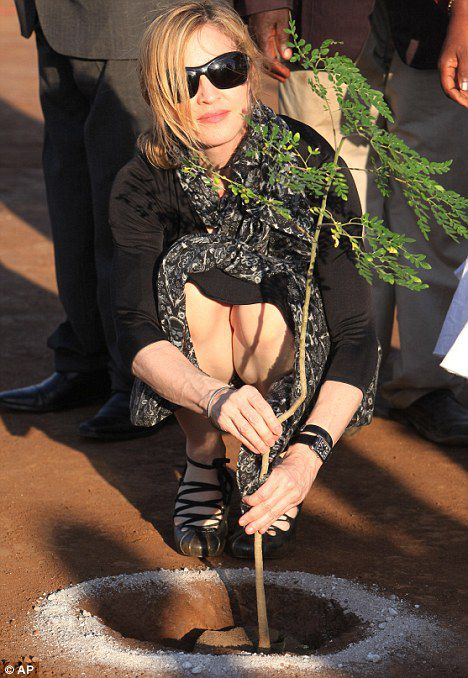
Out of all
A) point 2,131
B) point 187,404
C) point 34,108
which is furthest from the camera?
point 34,108

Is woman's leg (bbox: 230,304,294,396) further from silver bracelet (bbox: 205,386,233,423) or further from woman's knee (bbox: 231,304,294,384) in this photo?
silver bracelet (bbox: 205,386,233,423)

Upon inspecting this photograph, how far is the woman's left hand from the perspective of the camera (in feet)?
8.01

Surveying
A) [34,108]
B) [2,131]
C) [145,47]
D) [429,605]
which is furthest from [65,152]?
[34,108]

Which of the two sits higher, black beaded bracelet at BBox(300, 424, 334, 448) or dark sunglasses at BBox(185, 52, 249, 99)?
dark sunglasses at BBox(185, 52, 249, 99)

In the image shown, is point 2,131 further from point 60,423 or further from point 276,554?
point 276,554

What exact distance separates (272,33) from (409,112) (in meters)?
0.60

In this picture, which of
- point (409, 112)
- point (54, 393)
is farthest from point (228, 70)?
point (54, 393)

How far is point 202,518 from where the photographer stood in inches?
124

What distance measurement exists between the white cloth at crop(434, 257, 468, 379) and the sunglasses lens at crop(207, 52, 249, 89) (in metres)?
0.81

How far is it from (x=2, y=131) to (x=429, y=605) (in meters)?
9.36

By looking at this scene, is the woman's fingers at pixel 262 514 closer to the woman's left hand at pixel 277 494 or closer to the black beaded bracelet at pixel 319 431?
the woman's left hand at pixel 277 494

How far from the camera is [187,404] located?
107 inches

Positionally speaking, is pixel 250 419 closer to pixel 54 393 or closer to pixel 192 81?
pixel 192 81

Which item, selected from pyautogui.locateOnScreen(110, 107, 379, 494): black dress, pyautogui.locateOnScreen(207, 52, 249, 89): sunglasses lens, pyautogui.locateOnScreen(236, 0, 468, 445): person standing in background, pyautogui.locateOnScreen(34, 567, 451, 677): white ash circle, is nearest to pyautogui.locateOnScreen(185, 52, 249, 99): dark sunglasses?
pyautogui.locateOnScreen(207, 52, 249, 89): sunglasses lens
